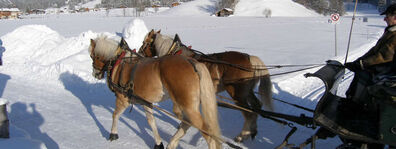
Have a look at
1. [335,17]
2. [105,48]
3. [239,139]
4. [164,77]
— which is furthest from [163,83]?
[335,17]

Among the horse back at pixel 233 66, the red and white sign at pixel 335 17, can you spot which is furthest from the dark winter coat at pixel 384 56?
the red and white sign at pixel 335 17

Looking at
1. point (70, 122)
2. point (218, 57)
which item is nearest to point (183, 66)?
point (218, 57)

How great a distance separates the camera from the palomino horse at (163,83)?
2.89 m

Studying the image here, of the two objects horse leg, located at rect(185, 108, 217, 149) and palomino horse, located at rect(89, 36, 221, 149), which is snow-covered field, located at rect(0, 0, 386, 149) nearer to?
palomino horse, located at rect(89, 36, 221, 149)

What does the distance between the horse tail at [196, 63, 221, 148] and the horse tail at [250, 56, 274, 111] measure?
1.12m

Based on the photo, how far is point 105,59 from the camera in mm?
3932

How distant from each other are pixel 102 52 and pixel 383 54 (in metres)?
3.59

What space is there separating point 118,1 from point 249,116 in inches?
4416

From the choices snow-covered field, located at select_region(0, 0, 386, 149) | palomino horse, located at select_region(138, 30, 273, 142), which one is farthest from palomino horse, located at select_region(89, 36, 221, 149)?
palomino horse, located at select_region(138, 30, 273, 142)

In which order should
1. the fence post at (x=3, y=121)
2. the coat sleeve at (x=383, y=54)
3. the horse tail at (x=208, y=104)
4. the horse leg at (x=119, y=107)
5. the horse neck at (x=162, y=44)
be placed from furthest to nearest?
the horse neck at (x=162, y=44) → the horse leg at (x=119, y=107) → the fence post at (x=3, y=121) → the horse tail at (x=208, y=104) → the coat sleeve at (x=383, y=54)

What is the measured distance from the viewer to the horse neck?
4.16 m

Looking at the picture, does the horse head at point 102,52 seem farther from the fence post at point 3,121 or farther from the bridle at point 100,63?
the fence post at point 3,121

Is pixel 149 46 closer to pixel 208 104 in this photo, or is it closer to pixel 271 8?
pixel 208 104

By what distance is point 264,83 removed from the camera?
3.90 m
